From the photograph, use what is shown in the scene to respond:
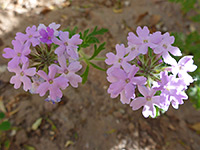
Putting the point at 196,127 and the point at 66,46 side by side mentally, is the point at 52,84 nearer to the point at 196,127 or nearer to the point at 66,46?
the point at 66,46

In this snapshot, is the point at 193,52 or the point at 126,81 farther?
the point at 193,52

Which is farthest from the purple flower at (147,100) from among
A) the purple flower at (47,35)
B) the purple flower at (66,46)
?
the purple flower at (47,35)

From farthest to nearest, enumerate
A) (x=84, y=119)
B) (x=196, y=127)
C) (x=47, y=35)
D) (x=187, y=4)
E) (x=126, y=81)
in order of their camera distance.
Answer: (x=187, y=4)
(x=196, y=127)
(x=84, y=119)
(x=47, y=35)
(x=126, y=81)

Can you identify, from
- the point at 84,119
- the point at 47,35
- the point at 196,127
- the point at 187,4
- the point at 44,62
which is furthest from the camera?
the point at 187,4

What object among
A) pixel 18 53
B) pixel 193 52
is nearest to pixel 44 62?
pixel 18 53

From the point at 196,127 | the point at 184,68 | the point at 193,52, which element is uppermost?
the point at 184,68

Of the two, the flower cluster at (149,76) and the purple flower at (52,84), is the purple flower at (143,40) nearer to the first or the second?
the flower cluster at (149,76)

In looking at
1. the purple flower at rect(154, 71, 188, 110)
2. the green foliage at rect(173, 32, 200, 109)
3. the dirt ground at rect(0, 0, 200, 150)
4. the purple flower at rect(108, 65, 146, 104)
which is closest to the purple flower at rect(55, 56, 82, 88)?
the purple flower at rect(108, 65, 146, 104)

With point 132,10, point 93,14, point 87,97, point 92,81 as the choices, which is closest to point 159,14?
point 132,10
